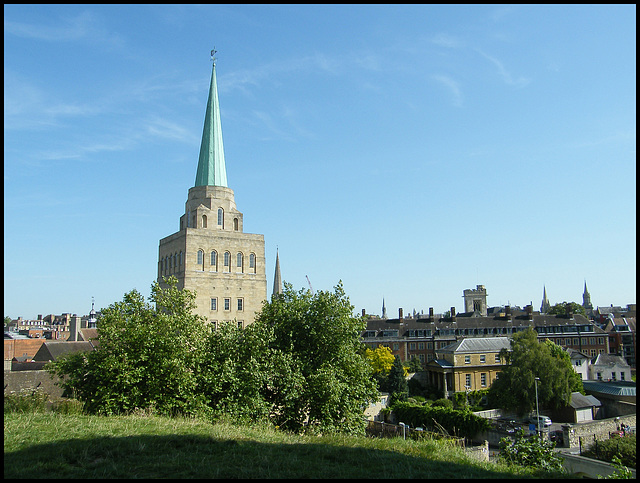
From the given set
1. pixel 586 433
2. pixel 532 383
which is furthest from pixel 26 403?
pixel 532 383

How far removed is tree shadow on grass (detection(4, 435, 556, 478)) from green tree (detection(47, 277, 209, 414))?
6607 mm

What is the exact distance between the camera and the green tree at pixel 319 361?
20047 millimetres

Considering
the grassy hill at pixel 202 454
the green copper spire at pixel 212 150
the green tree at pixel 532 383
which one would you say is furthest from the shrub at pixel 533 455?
the green copper spire at pixel 212 150

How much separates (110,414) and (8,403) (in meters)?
2.98

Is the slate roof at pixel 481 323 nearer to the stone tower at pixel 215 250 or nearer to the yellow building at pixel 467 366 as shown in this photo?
the yellow building at pixel 467 366

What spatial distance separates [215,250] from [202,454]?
3871 centimetres

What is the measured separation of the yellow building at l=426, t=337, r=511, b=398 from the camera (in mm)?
59375

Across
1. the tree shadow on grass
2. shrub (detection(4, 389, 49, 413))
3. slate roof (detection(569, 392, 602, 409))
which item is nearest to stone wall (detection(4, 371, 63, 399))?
shrub (detection(4, 389, 49, 413))

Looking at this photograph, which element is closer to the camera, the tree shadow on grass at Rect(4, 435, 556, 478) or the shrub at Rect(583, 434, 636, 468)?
the tree shadow on grass at Rect(4, 435, 556, 478)

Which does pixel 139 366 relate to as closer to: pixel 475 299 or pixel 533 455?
pixel 533 455

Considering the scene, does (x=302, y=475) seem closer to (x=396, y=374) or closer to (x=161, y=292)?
(x=161, y=292)

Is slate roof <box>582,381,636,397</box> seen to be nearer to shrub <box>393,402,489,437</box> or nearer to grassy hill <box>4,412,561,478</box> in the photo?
shrub <box>393,402,489,437</box>

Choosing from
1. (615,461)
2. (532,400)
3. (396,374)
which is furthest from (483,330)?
(615,461)

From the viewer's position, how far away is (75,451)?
10.5 m
